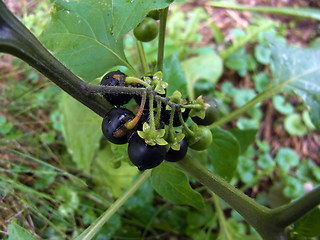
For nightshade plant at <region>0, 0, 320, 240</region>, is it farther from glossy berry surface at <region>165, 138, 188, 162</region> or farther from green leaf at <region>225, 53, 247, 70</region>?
green leaf at <region>225, 53, 247, 70</region>

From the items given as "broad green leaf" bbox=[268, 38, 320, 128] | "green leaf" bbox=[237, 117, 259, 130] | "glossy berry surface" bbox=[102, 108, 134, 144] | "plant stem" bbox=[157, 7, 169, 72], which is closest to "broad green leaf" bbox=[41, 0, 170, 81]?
"plant stem" bbox=[157, 7, 169, 72]

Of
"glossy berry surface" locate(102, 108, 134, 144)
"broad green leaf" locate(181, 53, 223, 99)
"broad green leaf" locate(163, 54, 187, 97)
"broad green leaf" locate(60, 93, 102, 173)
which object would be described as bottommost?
"broad green leaf" locate(181, 53, 223, 99)

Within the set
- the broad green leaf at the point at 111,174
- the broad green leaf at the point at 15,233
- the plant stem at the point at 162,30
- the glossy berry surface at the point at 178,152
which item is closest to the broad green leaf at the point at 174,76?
the plant stem at the point at 162,30

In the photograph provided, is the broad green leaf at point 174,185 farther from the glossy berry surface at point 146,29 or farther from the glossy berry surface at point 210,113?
the glossy berry surface at point 146,29

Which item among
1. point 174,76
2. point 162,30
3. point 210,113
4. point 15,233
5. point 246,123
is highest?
point 162,30

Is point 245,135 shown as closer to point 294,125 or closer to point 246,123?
point 246,123

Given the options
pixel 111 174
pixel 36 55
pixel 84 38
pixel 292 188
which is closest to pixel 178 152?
pixel 36 55
